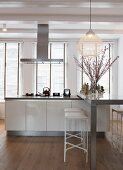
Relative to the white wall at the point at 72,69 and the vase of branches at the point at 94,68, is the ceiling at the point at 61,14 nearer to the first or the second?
the vase of branches at the point at 94,68

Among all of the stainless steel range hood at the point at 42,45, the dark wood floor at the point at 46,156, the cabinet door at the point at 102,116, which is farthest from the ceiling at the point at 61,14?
the dark wood floor at the point at 46,156

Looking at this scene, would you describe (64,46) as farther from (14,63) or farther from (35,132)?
(35,132)

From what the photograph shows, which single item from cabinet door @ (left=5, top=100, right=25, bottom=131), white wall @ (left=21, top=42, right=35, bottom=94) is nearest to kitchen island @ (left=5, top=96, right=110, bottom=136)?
cabinet door @ (left=5, top=100, right=25, bottom=131)

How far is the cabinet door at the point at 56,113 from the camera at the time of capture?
5.77 metres

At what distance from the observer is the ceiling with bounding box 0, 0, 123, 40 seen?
525 cm

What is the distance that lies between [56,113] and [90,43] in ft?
6.09

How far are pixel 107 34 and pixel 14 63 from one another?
3.57 meters

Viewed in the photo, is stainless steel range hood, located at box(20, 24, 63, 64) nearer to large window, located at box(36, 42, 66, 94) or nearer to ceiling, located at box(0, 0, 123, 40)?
ceiling, located at box(0, 0, 123, 40)

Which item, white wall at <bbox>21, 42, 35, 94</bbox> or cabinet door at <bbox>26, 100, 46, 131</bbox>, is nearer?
cabinet door at <bbox>26, 100, 46, 131</bbox>

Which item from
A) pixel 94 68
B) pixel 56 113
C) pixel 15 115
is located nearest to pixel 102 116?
pixel 56 113

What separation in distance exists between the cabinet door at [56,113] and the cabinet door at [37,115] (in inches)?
4.6

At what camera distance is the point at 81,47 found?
5031 millimetres

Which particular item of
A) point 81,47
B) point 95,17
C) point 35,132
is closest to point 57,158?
point 35,132

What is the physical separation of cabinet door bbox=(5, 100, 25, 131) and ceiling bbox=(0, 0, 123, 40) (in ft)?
7.23
